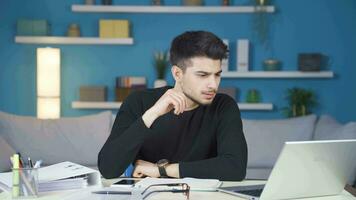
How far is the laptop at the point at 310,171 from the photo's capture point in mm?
1658

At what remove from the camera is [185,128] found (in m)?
2.53

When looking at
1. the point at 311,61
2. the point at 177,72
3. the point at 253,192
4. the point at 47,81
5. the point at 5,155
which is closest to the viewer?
the point at 253,192

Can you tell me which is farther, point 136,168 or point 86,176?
point 136,168

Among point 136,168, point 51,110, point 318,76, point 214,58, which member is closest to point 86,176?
point 136,168

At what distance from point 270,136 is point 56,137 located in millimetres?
1453

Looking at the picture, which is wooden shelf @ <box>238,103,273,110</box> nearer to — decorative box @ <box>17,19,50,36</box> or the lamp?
the lamp

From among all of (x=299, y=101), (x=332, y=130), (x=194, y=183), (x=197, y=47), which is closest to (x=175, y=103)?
(x=197, y=47)

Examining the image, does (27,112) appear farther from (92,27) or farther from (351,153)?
(351,153)

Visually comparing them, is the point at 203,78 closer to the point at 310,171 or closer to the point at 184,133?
the point at 184,133

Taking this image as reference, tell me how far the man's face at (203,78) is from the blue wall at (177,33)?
312 cm

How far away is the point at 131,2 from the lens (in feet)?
18.0

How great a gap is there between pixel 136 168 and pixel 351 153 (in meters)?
0.78

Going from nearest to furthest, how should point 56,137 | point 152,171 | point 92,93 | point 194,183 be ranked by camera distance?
point 194,183 < point 152,171 < point 56,137 < point 92,93

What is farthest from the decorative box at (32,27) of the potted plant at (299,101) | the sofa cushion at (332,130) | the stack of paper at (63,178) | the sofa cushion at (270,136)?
the stack of paper at (63,178)
